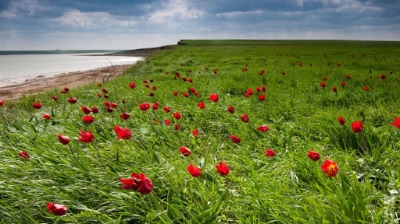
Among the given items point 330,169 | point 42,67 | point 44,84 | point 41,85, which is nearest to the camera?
point 330,169

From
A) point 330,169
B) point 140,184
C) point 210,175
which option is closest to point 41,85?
point 210,175

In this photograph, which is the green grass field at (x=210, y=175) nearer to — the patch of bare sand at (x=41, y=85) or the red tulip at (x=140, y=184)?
the red tulip at (x=140, y=184)

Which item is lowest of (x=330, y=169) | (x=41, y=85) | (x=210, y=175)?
(x=41, y=85)

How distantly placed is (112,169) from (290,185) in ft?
4.67

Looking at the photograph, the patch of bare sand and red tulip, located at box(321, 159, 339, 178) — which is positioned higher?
red tulip, located at box(321, 159, 339, 178)

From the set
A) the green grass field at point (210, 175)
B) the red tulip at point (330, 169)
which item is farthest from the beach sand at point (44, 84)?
the red tulip at point (330, 169)

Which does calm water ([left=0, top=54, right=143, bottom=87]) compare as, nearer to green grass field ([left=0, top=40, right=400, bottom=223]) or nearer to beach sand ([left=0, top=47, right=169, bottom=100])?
beach sand ([left=0, top=47, right=169, bottom=100])

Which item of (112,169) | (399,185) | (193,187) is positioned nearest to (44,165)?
(112,169)

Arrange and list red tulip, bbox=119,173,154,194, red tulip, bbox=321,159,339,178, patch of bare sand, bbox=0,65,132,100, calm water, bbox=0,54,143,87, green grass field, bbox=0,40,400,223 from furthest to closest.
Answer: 1. calm water, bbox=0,54,143,87
2. patch of bare sand, bbox=0,65,132,100
3. green grass field, bbox=0,40,400,223
4. red tulip, bbox=321,159,339,178
5. red tulip, bbox=119,173,154,194

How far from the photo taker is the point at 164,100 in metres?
5.39

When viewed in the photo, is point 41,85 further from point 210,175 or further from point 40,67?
point 40,67

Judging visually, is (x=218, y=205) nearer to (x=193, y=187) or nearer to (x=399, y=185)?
(x=193, y=187)

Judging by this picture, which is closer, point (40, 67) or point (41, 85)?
point (41, 85)

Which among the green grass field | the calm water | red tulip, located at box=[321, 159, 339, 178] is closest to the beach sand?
the calm water
